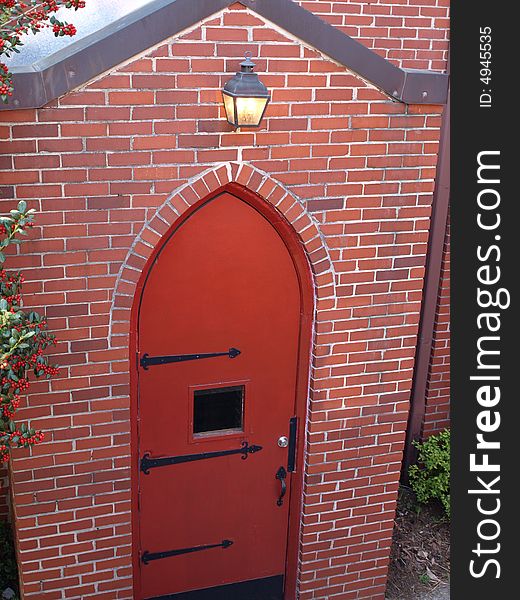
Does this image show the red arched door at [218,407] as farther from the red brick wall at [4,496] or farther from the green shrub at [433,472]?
the green shrub at [433,472]

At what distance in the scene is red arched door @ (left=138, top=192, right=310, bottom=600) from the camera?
13.2 ft

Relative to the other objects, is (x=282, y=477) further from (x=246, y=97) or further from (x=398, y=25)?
(x=398, y=25)

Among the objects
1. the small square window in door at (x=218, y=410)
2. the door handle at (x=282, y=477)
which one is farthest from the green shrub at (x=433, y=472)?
the small square window in door at (x=218, y=410)

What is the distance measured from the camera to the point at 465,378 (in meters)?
3.96

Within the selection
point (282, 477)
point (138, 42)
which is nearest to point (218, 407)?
point (282, 477)

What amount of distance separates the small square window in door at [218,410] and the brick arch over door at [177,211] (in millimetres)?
665

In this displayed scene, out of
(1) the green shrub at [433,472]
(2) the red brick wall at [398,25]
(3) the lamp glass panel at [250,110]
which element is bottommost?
(1) the green shrub at [433,472]

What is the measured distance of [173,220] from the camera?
377cm

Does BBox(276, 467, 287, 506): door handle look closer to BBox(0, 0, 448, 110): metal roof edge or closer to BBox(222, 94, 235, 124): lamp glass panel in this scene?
BBox(222, 94, 235, 124): lamp glass panel

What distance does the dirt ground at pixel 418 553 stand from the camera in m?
5.20

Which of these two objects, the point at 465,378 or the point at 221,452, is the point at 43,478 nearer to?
the point at 221,452

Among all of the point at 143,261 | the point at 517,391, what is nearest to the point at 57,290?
the point at 143,261

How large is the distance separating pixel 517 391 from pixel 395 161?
143cm

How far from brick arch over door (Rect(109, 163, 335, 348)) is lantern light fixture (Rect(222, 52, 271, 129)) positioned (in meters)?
0.29
